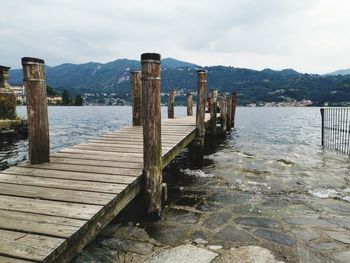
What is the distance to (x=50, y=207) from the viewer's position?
3611mm

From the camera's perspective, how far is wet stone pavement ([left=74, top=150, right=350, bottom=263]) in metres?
4.05

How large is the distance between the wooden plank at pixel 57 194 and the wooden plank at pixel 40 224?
1.72 feet

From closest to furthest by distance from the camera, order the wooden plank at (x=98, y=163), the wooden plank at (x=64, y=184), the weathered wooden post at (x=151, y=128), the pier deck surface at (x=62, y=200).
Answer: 1. the pier deck surface at (x=62, y=200)
2. the wooden plank at (x=64, y=184)
3. the weathered wooden post at (x=151, y=128)
4. the wooden plank at (x=98, y=163)

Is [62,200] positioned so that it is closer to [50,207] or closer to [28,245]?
[50,207]

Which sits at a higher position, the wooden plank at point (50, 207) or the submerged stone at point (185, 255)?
the wooden plank at point (50, 207)

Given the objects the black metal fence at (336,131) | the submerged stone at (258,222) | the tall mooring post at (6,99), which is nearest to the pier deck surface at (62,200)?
the submerged stone at (258,222)

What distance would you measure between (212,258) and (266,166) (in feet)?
25.4

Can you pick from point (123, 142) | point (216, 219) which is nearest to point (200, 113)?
point (123, 142)

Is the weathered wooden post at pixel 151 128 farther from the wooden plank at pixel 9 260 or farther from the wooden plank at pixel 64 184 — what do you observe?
the wooden plank at pixel 9 260

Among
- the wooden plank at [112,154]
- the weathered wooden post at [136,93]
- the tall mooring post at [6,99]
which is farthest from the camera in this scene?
the tall mooring post at [6,99]

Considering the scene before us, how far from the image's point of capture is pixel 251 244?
4.39 meters

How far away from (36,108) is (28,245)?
3.25 metres

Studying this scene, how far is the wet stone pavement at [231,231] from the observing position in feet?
13.3

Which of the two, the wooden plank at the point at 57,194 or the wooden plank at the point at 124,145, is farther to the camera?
the wooden plank at the point at 124,145
